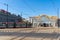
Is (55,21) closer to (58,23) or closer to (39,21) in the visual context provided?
(58,23)

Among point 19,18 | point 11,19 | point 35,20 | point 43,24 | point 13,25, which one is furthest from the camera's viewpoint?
point 19,18

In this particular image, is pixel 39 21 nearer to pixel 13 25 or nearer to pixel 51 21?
pixel 51 21

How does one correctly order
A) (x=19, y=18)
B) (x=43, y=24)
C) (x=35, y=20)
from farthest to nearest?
(x=19, y=18), (x=35, y=20), (x=43, y=24)

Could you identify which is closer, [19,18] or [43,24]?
[43,24]

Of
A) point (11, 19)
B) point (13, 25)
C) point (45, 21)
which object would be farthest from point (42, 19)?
point (13, 25)

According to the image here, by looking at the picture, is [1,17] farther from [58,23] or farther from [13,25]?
[58,23]

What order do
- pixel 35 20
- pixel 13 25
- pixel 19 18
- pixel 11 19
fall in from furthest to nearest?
pixel 19 18 < pixel 11 19 < pixel 35 20 < pixel 13 25

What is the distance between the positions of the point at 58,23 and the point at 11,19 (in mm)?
30991

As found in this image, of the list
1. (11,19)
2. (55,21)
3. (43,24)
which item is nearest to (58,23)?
(55,21)

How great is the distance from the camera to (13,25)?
7450 cm

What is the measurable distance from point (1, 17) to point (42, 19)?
2506 cm

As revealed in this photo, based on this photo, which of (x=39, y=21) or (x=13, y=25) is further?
(x=39, y=21)

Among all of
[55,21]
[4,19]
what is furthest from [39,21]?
[4,19]

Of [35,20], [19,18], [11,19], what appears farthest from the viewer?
[19,18]
